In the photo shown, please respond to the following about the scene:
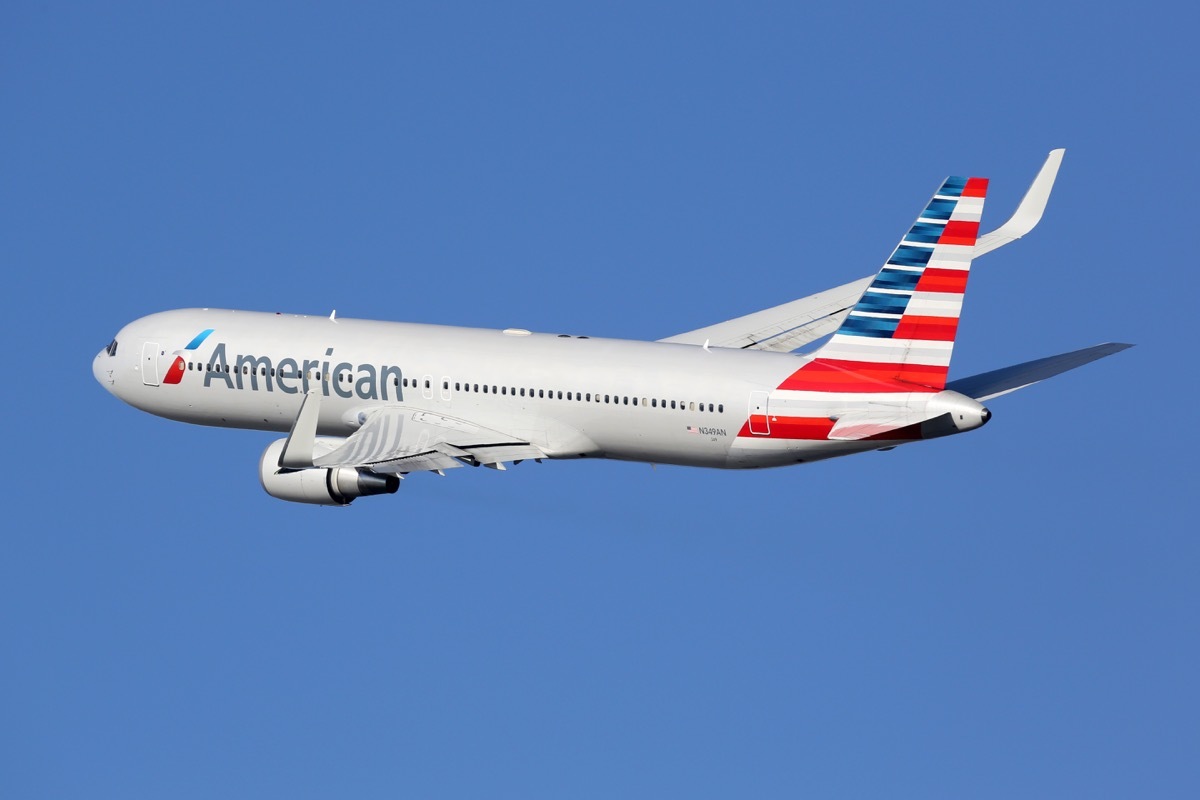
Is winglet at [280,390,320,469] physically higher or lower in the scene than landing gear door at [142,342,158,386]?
lower

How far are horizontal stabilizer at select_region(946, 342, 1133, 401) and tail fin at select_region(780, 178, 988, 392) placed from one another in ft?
9.52

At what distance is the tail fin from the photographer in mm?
74250

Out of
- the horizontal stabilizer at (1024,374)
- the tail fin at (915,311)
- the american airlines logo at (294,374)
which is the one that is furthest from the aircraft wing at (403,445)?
the horizontal stabilizer at (1024,374)

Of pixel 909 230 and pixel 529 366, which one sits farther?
pixel 529 366

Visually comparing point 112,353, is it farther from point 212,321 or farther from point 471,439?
point 471,439

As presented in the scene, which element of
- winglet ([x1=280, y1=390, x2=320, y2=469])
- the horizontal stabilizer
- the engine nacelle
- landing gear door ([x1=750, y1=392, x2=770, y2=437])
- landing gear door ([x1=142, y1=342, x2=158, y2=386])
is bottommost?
the engine nacelle

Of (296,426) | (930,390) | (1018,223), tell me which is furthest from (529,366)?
(1018,223)

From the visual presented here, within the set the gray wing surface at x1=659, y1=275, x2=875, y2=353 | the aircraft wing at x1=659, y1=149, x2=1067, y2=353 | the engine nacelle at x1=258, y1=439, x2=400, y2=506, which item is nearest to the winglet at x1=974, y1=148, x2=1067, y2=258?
the aircraft wing at x1=659, y1=149, x2=1067, y2=353

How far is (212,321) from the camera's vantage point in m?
87.4

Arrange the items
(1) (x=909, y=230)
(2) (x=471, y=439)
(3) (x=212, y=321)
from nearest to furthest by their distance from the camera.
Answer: (1) (x=909, y=230) → (2) (x=471, y=439) → (3) (x=212, y=321)

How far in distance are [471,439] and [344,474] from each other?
521 centimetres

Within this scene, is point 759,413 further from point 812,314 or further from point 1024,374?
point 812,314

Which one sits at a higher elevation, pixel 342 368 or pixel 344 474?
pixel 342 368

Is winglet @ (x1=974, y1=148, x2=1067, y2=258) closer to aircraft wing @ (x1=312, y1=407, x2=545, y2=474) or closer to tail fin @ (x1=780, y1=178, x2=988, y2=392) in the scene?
tail fin @ (x1=780, y1=178, x2=988, y2=392)
